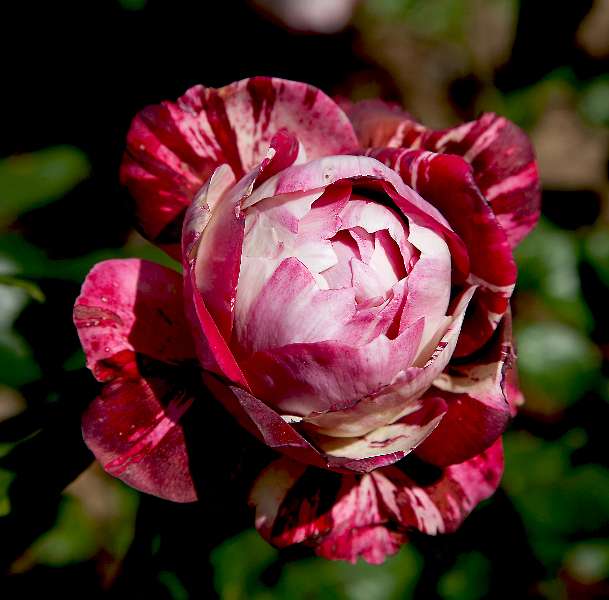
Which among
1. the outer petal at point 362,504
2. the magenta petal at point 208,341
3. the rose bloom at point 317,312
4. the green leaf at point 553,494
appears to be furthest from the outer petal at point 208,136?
the green leaf at point 553,494

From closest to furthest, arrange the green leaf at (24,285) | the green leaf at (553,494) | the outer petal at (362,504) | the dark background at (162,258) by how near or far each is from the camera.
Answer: the outer petal at (362,504) < the green leaf at (24,285) < the dark background at (162,258) < the green leaf at (553,494)

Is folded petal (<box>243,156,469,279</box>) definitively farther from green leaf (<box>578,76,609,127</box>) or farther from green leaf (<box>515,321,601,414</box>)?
green leaf (<box>578,76,609,127</box>)

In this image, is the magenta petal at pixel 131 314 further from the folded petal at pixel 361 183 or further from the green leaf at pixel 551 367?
the green leaf at pixel 551 367

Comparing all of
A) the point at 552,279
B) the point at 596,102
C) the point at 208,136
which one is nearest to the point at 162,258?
the point at 208,136

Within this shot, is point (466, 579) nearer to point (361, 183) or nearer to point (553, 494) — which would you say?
point (553, 494)

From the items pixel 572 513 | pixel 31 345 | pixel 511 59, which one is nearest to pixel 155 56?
pixel 31 345

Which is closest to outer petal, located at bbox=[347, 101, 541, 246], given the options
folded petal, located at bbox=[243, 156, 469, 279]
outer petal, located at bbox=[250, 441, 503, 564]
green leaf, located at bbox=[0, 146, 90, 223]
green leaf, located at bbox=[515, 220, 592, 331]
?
Result: folded petal, located at bbox=[243, 156, 469, 279]

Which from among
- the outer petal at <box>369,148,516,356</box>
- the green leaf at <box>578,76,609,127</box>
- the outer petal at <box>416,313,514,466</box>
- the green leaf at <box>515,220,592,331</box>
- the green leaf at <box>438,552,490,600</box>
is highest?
the outer petal at <box>369,148,516,356</box>
